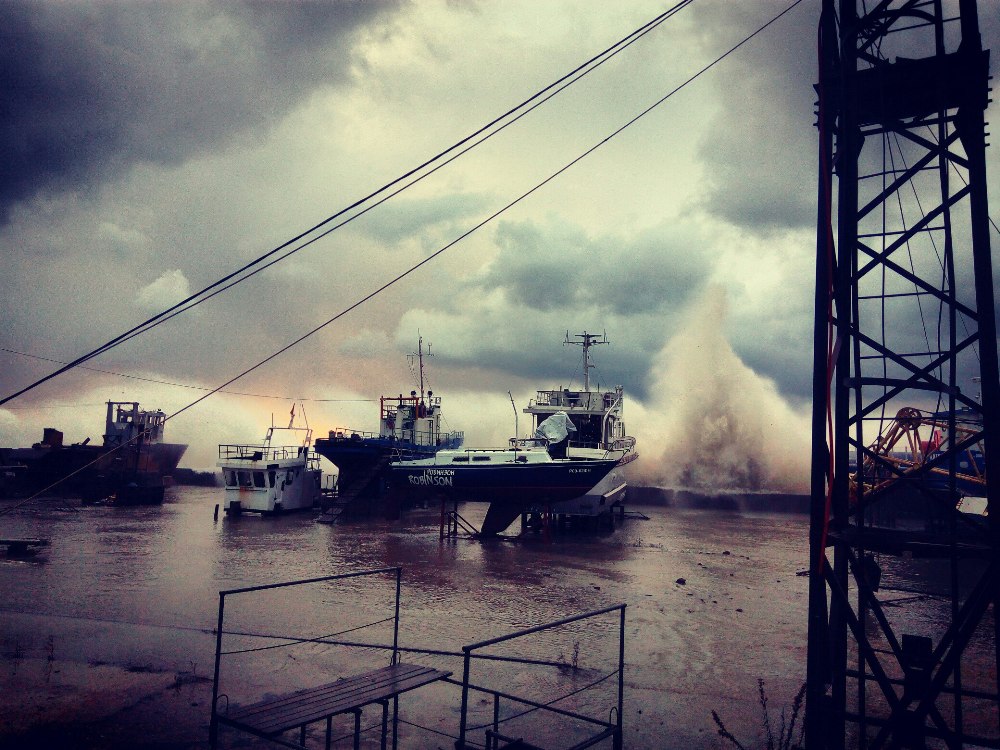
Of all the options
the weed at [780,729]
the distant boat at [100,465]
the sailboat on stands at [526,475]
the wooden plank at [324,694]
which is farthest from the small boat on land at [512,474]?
the distant boat at [100,465]

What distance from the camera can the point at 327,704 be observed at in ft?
18.0

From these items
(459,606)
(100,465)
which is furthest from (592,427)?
(100,465)

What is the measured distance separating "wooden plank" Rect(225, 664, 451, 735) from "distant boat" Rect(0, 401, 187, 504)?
3892 cm

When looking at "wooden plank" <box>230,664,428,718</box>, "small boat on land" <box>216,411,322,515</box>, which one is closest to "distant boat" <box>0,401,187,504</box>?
"small boat on land" <box>216,411,322,515</box>

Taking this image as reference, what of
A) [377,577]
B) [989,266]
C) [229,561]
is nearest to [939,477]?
[377,577]

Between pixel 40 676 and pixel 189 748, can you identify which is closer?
pixel 189 748

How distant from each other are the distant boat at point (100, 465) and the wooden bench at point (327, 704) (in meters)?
39.0

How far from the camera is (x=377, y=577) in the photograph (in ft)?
56.0

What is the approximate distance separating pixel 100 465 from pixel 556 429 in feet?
108

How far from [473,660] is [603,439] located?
21.8m

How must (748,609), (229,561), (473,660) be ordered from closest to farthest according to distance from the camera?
(473,660)
(748,609)
(229,561)

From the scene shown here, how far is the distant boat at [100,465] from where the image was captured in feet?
132

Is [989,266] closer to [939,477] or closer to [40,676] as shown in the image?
[40,676]

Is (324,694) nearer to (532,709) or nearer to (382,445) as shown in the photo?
(532,709)
